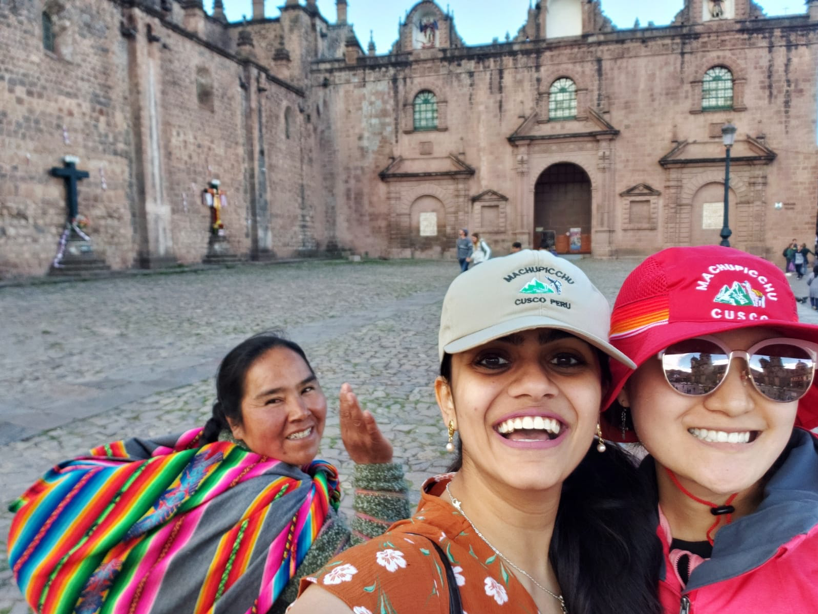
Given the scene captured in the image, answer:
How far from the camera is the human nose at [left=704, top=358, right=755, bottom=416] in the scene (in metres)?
1.41

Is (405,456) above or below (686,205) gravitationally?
below

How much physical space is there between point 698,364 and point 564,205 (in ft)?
109

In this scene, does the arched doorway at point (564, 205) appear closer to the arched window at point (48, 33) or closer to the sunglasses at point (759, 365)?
the arched window at point (48, 33)

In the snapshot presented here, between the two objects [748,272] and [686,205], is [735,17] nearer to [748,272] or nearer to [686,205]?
[686,205]

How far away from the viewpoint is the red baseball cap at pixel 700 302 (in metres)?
1.38

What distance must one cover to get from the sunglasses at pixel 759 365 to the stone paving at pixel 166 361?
8.22 ft

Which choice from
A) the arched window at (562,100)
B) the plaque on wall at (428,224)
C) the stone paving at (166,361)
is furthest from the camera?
the plaque on wall at (428,224)

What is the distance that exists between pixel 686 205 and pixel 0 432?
30.3 metres

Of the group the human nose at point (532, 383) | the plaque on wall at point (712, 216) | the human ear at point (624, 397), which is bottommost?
the human ear at point (624, 397)

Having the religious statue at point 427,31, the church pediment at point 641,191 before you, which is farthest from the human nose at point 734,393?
the religious statue at point 427,31

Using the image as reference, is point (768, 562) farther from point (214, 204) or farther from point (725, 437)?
point (214, 204)

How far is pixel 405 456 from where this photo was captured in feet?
13.6

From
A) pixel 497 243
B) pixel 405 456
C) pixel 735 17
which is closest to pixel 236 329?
pixel 405 456

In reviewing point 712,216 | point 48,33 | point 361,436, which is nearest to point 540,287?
point 361,436
